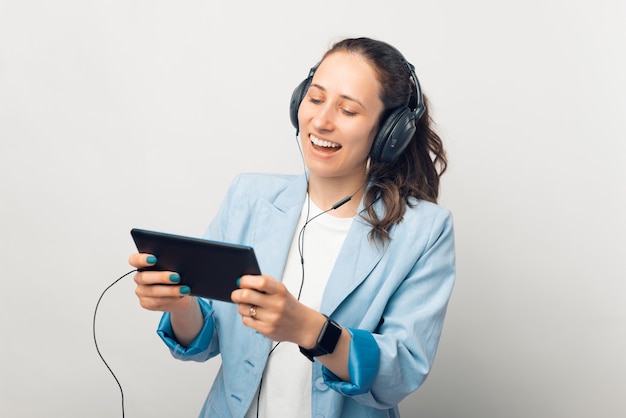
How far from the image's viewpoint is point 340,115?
6.22ft

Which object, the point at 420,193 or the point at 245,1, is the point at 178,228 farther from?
the point at 420,193

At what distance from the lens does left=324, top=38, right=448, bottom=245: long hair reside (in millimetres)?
1938

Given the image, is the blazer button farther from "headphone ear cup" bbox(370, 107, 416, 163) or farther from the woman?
"headphone ear cup" bbox(370, 107, 416, 163)

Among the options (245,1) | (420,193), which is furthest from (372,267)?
(245,1)

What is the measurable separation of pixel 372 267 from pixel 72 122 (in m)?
1.49

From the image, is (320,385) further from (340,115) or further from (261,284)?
(340,115)

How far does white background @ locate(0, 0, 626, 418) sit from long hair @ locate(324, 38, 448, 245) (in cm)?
66

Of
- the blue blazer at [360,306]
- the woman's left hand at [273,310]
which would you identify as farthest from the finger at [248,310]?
the blue blazer at [360,306]

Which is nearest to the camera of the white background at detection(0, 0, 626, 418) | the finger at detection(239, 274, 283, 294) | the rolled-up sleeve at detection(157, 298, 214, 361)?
the finger at detection(239, 274, 283, 294)

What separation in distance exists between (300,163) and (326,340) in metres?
1.35

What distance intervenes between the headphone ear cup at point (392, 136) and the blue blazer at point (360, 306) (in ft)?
0.56

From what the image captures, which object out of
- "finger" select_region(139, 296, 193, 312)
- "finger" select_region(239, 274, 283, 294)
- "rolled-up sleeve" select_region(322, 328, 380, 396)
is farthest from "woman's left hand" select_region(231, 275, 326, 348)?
"finger" select_region(139, 296, 193, 312)

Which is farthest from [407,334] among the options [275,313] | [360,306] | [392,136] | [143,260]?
[143,260]

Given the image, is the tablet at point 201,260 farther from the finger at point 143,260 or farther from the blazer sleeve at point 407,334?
the blazer sleeve at point 407,334
